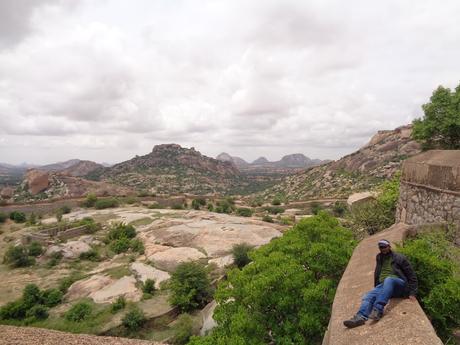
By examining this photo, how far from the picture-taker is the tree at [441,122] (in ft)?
52.2

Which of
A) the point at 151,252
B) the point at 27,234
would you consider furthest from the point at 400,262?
the point at 27,234

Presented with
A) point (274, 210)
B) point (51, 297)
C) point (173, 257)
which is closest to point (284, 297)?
point (173, 257)

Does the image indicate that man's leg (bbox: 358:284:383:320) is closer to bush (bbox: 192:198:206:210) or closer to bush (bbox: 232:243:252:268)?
bush (bbox: 232:243:252:268)

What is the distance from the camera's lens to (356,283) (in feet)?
22.7

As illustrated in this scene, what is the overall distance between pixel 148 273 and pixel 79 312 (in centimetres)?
511

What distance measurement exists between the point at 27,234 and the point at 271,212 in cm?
2978

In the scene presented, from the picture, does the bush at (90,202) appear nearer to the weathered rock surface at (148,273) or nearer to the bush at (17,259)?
the bush at (17,259)

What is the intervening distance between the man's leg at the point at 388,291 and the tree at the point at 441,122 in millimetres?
13601

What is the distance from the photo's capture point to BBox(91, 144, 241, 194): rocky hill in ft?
389

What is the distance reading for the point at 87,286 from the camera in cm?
1908

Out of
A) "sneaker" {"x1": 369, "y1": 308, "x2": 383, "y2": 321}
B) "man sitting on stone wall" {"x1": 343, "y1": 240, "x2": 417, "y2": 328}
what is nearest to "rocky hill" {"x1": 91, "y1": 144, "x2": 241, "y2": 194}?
"man sitting on stone wall" {"x1": 343, "y1": 240, "x2": 417, "y2": 328}

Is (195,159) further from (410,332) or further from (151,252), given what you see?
(410,332)

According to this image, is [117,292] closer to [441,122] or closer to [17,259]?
[17,259]

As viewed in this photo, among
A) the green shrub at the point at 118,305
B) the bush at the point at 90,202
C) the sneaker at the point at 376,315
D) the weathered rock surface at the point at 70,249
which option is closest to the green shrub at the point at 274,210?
the bush at the point at 90,202
